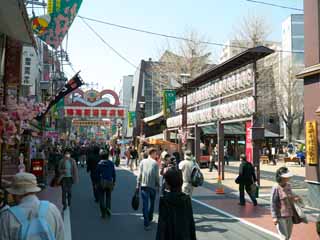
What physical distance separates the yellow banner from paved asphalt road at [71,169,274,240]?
143 inches

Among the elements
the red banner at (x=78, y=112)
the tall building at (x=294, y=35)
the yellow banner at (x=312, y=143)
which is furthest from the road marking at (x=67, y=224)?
the tall building at (x=294, y=35)

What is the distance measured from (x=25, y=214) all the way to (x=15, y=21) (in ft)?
15.7

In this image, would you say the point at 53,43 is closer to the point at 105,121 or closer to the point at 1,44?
the point at 1,44

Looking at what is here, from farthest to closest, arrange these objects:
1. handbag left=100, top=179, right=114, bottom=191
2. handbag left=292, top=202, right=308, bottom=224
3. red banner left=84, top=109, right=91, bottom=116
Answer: red banner left=84, top=109, right=91, bottom=116 → handbag left=100, top=179, right=114, bottom=191 → handbag left=292, top=202, right=308, bottom=224

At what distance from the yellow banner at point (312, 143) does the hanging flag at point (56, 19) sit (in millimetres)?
9342

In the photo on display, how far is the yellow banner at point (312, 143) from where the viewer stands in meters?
12.3

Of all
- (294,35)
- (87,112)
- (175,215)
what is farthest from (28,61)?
(294,35)

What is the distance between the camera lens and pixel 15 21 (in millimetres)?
7137

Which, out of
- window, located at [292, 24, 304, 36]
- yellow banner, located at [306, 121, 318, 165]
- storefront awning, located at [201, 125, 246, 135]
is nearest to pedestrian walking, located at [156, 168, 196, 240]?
yellow banner, located at [306, 121, 318, 165]

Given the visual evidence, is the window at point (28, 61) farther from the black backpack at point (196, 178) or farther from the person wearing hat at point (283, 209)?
the person wearing hat at point (283, 209)

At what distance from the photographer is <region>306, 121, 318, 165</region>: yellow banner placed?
1226 cm

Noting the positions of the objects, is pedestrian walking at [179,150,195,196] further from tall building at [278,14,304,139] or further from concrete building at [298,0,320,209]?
tall building at [278,14,304,139]

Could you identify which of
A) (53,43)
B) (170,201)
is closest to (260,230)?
(170,201)

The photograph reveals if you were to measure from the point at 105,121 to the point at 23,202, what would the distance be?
5371 cm
